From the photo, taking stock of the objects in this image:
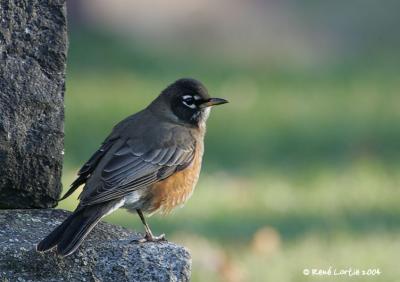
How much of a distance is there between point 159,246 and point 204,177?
423cm

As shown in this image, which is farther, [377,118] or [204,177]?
[377,118]

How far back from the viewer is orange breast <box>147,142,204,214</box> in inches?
235

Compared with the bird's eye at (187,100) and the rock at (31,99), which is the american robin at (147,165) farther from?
the rock at (31,99)

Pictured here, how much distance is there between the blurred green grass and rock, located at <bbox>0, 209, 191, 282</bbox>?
6.08ft

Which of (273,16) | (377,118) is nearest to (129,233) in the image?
(377,118)

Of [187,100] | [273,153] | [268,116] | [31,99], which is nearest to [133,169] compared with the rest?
[31,99]

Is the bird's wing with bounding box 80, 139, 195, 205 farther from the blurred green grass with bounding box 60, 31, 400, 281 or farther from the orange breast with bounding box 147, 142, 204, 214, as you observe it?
the blurred green grass with bounding box 60, 31, 400, 281

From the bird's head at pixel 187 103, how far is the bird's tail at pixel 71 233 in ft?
4.35

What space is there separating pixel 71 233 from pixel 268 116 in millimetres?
6558

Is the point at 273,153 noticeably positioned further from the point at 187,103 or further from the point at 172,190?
the point at 172,190

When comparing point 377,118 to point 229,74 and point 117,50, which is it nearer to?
point 229,74

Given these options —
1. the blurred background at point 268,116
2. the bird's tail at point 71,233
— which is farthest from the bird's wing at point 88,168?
the blurred background at point 268,116

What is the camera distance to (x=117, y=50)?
579 inches

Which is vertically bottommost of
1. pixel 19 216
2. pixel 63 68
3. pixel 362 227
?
pixel 362 227
